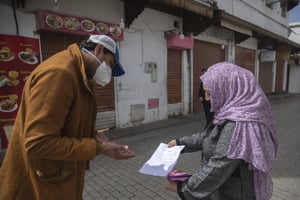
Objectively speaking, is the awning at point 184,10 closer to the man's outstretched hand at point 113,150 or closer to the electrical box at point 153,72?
the electrical box at point 153,72

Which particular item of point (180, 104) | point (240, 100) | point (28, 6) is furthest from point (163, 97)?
point (240, 100)

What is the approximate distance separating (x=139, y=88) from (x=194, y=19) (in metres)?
3.57

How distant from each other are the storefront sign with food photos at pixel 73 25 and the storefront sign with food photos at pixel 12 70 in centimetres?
53

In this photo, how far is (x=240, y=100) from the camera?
158cm

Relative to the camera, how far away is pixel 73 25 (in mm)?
6203

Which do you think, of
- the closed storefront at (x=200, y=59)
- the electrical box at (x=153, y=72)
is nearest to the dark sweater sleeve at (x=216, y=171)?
the electrical box at (x=153, y=72)

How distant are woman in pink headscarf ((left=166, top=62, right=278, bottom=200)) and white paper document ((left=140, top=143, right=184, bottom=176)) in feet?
0.65

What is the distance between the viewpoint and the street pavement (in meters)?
3.67

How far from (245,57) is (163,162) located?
14.7 meters

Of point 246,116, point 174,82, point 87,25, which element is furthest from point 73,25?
point 246,116

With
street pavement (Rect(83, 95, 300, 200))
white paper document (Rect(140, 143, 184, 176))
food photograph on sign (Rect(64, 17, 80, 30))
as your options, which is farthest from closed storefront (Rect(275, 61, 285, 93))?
white paper document (Rect(140, 143, 184, 176))

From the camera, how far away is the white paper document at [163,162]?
1.87 meters

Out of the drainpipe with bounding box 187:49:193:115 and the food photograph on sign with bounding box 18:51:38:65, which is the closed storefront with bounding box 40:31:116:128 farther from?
the drainpipe with bounding box 187:49:193:115

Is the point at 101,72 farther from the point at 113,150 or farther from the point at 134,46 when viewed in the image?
the point at 134,46
